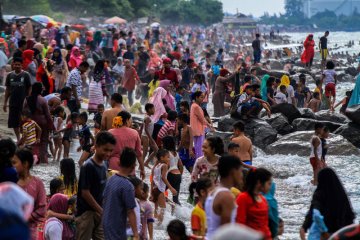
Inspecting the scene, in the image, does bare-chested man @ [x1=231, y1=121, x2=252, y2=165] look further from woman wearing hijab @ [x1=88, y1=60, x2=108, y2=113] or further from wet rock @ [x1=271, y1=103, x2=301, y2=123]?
wet rock @ [x1=271, y1=103, x2=301, y2=123]

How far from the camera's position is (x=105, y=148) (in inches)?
352

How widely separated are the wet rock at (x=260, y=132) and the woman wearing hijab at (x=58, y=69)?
152 inches

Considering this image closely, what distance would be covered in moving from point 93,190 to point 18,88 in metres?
7.02

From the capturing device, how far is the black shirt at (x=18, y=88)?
15.9 meters

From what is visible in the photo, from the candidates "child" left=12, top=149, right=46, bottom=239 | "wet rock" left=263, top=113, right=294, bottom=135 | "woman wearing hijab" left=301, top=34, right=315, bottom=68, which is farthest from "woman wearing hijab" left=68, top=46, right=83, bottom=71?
"child" left=12, top=149, right=46, bottom=239

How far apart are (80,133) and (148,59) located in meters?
16.3

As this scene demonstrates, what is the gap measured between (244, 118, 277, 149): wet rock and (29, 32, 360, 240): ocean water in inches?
10.5

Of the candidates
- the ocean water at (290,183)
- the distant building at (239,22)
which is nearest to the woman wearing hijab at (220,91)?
the ocean water at (290,183)

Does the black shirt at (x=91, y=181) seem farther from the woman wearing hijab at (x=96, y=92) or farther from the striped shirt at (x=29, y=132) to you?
the woman wearing hijab at (x=96, y=92)

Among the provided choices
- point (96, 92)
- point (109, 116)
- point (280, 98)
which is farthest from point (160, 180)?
point (280, 98)

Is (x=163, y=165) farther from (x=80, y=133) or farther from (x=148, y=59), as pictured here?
(x=148, y=59)

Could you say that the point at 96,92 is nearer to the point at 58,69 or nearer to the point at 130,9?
the point at 58,69

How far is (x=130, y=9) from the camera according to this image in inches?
3846

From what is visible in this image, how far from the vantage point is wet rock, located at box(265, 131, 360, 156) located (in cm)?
2030
